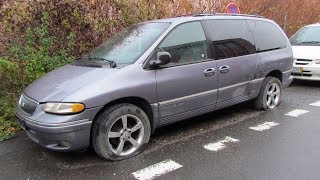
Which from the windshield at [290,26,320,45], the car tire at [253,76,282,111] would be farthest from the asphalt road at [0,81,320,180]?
the windshield at [290,26,320,45]

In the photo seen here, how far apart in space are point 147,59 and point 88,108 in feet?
3.45

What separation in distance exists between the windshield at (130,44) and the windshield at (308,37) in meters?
5.63

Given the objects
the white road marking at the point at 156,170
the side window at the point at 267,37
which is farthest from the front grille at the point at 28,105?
the side window at the point at 267,37

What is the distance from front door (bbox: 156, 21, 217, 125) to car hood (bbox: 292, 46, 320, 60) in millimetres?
4298

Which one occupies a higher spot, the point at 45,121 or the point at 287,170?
the point at 45,121

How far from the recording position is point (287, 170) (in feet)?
13.2

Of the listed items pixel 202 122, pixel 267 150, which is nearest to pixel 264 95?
pixel 202 122

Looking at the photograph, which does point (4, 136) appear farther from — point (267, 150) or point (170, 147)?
point (267, 150)

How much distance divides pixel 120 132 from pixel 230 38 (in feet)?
7.98

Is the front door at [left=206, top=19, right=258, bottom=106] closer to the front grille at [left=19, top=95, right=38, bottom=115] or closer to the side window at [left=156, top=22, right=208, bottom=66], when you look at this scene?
the side window at [left=156, top=22, right=208, bottom=66]

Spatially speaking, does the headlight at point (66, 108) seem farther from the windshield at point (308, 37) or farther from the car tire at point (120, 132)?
the windshield at point (308, 37)

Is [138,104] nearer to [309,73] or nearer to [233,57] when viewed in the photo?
[233,57]

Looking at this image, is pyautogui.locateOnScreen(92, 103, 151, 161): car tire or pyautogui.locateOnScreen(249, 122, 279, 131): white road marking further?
pyautogui.locateOnScreen(249, 122, 279, 131): white road marking

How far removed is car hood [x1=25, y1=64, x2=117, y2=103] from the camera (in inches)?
163
